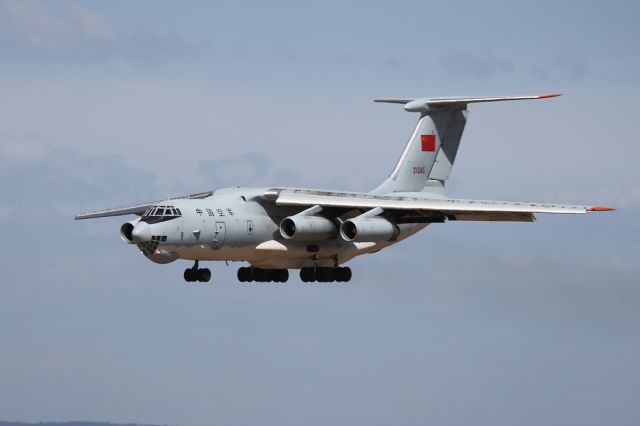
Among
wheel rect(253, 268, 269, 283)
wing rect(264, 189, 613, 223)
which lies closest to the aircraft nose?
wing rect(264, 189, 613, 223)

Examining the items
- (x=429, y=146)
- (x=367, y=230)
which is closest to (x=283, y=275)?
(x=367, y=230)

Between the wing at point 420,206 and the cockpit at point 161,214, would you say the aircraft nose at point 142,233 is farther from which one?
the wing at point 420,206

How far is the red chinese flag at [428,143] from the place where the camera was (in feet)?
120

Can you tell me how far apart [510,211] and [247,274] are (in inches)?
264

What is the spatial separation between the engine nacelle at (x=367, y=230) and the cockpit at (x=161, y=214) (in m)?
3.87

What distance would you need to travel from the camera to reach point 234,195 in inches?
1314

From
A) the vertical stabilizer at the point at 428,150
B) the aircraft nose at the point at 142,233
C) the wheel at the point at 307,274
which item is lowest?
the aircraft nose at the point at 142,233

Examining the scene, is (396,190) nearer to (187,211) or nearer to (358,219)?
(358,219)

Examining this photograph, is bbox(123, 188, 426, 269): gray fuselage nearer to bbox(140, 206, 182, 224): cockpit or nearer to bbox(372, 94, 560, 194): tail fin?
bbox(140, 206, 182, 224): cockpit

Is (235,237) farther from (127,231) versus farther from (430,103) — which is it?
(430,103)

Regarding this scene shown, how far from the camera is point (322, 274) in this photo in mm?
34438

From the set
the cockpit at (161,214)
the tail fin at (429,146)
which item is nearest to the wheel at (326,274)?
the tail fin at (429,146)

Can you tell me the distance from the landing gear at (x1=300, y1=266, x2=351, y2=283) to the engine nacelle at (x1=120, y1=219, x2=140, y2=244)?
4.60m

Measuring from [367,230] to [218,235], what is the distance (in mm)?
3396
